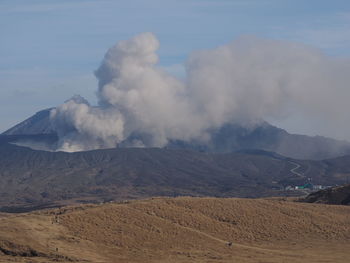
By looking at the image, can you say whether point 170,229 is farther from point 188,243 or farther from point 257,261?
point 257,261

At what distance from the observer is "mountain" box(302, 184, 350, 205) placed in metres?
107

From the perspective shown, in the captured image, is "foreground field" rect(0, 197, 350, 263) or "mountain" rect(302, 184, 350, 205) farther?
"mountain" rect(302, 184, 350, 205)

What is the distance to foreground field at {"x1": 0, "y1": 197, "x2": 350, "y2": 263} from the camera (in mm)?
62156

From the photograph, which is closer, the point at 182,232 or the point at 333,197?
the point at 182,232

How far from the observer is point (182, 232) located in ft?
235

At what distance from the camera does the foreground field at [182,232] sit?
2447 inches

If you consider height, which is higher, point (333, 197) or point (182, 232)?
point (182, 232)

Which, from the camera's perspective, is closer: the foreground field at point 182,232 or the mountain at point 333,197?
the foreground field at point 182,232

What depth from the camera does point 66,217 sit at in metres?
72.2

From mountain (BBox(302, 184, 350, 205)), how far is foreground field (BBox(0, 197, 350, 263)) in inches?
732

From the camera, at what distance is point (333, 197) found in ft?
359

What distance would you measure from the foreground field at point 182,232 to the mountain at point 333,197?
61.0ft

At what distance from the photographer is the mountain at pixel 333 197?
107m

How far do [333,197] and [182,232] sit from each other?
44442 millimetres
